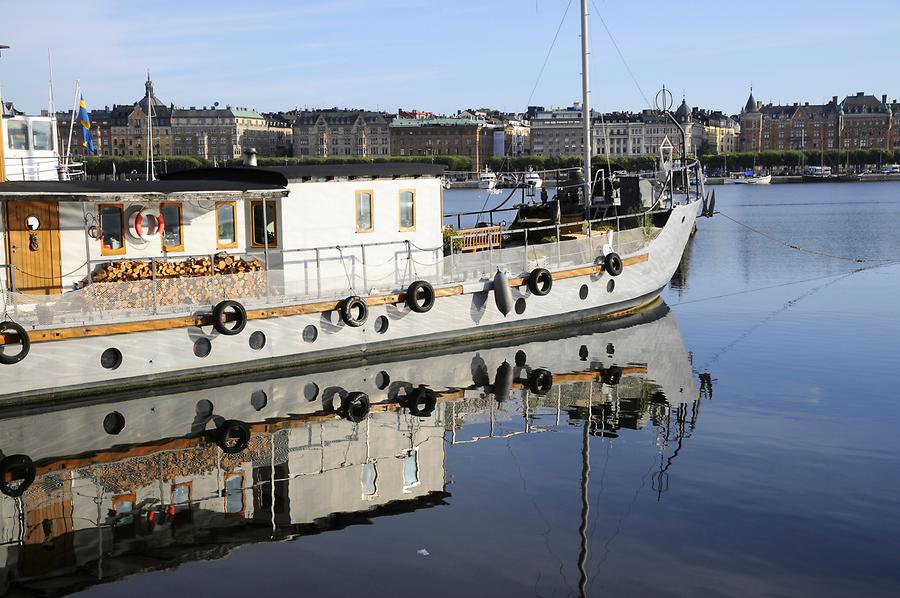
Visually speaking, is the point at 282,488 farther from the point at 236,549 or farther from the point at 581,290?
the point at 581,290

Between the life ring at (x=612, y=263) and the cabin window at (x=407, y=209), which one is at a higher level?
the cabin window at (x=407, y=209)

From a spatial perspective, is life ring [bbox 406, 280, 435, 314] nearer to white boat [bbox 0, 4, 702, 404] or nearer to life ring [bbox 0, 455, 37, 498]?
white boat [bbox 0, 4, 702, 404]

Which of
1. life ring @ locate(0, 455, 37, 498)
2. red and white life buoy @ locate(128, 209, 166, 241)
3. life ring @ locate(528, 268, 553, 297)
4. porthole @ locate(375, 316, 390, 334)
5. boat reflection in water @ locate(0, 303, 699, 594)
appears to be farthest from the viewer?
life ring @ locate(528, 268, 553, 297)

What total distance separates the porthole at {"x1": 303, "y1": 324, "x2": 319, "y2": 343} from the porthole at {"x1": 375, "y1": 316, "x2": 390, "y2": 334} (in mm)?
1422

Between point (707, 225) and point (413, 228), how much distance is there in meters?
50.3

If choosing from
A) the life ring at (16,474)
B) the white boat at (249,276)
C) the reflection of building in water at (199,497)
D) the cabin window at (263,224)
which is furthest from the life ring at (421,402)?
the life ring at (16,474)

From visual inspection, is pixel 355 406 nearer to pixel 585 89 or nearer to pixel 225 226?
pixel 225 226

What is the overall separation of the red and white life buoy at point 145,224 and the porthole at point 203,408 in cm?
371

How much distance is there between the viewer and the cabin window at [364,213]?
22.5m

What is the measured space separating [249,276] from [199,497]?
7.03 m

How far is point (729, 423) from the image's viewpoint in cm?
1695

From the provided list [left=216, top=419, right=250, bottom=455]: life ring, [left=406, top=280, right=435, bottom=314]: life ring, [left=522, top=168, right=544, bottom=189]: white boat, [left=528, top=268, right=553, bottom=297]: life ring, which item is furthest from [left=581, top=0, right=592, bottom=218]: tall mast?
[left=216, top=419, right=250, bottom=455]: life ring

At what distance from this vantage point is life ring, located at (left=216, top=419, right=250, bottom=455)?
52.2ft

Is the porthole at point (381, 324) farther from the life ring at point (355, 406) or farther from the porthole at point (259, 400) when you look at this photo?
the porthole at point (259, 400)
